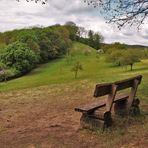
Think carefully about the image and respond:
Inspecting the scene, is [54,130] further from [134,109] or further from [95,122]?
[134,109]

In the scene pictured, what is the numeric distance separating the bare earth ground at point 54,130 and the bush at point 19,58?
75900 millimetres

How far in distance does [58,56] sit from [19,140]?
111534 millimetres

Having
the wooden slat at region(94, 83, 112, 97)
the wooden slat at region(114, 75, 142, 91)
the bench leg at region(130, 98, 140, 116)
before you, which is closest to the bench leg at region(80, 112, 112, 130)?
the wooden slat at region(94, 83, 112, 97)

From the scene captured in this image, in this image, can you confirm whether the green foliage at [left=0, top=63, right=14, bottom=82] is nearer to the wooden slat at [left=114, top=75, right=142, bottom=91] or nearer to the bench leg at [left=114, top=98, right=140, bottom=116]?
the bench leg at [left=114, top=98, right=140, bottom=116]

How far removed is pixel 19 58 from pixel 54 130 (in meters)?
83.3

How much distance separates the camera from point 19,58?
9244 cm

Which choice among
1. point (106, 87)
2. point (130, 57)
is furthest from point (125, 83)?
point (130, 57)

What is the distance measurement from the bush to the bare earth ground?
2988 inches

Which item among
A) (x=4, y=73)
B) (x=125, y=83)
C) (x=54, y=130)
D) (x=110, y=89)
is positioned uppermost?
(x=125, y=83)

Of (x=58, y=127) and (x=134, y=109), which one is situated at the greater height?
(x=134, y=109)

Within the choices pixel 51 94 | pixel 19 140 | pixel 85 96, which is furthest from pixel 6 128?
pixel 51 94

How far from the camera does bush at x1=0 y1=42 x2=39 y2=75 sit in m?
91.8

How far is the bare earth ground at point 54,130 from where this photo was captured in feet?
29.0

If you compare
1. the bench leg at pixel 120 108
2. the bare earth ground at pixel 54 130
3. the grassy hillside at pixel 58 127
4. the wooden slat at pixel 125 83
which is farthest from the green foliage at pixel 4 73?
the wooden slat at pixel 125 83
